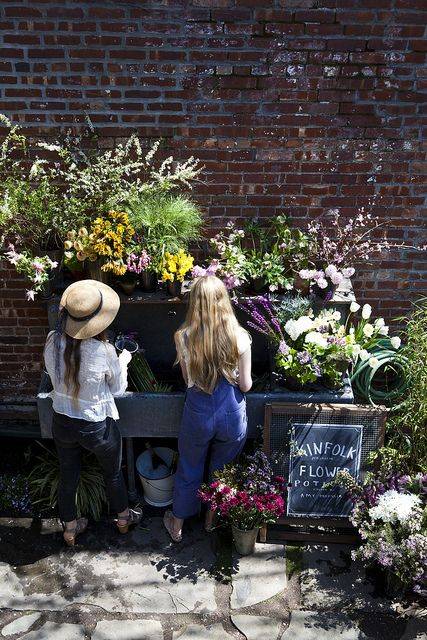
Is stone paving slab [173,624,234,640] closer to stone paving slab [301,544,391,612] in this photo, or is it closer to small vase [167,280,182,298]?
stone paving slab [301,544,391,612]

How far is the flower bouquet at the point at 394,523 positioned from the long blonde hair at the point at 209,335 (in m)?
1.06

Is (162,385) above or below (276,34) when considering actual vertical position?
below

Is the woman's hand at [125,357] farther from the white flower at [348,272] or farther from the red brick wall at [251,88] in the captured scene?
the white flower at [348,272]

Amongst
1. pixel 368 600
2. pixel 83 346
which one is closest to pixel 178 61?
pixel 83 346

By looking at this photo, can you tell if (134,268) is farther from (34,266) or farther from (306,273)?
(306,273)

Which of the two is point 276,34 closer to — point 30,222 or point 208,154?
point 208,154

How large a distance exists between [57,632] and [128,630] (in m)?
0.41

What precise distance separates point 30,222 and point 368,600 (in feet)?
10.5

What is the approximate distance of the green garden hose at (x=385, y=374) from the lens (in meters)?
4.89

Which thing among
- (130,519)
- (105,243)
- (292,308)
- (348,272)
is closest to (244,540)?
(130,519)

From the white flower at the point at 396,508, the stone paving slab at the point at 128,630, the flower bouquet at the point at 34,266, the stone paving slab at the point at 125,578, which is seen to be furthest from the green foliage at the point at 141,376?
the white flower at the point at 396,508

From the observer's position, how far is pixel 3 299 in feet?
16.7

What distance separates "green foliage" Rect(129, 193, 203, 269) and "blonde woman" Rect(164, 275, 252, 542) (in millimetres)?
652

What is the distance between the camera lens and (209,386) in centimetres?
419
